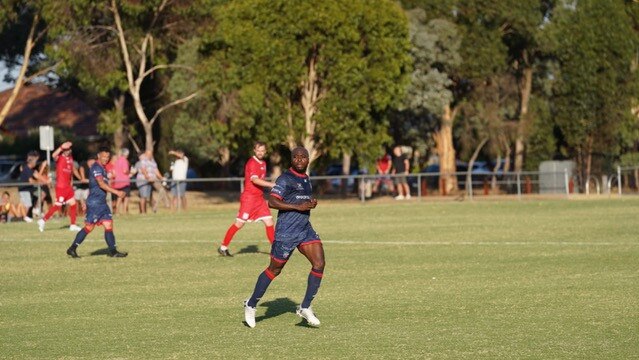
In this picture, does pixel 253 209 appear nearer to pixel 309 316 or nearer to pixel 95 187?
pixel 95 187

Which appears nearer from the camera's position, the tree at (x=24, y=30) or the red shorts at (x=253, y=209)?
the red shorts at (x=253, y=209)

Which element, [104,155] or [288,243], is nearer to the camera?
[288,243]

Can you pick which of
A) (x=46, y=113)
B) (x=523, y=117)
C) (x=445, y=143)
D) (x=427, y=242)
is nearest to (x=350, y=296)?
(x=427, y=242)

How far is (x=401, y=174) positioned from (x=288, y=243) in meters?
32.5

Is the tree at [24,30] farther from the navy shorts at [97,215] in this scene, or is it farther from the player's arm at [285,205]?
the player's arm at [285,205]

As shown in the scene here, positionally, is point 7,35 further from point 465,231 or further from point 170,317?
point 170,317

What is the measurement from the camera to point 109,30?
55.5m

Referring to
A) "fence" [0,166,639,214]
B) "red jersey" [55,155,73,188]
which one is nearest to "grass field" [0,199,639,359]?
"red jersey" [55,155,73,188]

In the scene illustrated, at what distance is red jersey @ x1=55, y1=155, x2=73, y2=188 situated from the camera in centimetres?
3105

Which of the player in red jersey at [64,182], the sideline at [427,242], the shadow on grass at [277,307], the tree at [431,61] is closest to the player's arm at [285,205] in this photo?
the shadow on grass at [277,307]

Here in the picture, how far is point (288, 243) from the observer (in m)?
13.6

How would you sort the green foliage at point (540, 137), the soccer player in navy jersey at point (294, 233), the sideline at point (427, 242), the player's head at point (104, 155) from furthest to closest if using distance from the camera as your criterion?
the green foliage at point (540, 137)
the sideline at point (427, 242)
the player's head at point (104, 155)
the soccer player in navy jersey at point (294, 233)

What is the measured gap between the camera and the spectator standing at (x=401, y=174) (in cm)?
4600

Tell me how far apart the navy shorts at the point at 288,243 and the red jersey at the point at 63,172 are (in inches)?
713
